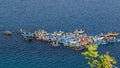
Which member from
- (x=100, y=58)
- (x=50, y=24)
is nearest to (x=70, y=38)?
(x=50, y=24)

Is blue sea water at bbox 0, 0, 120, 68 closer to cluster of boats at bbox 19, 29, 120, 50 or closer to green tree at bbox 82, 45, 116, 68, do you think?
cluster of boats at bbox 19, 29, 120, 50

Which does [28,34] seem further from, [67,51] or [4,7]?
[4,7]

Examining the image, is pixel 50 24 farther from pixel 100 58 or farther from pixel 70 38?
pixel 100 58

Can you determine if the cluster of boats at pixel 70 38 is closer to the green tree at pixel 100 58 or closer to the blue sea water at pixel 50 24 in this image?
the blue sea water at pixel 50 24

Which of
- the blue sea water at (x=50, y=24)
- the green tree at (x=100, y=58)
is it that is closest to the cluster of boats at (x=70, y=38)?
the blue sea water at (x=50, y=24)

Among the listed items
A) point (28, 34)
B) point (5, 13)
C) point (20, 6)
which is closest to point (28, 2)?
point (20, 6)

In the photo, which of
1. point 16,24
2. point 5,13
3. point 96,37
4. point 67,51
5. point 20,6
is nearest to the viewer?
point 67,51
